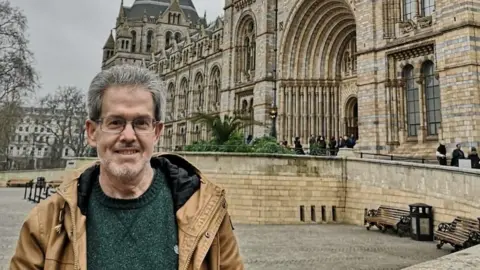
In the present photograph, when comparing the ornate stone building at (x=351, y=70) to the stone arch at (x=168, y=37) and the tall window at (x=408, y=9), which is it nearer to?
the tall window at (x=408, y=9)

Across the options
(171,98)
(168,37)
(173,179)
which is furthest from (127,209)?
(168,37)

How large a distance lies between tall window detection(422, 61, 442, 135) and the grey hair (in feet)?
52.2

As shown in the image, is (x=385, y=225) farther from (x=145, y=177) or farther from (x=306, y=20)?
(x=306, y=20)

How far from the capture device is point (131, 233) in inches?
67.1

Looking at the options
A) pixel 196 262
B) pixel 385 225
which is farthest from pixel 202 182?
pixel 385 225

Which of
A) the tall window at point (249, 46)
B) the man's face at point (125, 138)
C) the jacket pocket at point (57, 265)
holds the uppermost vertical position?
the tall window at point (249, 46)

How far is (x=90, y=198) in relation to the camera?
179 cm

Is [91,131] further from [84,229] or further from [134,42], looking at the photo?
[134,42]

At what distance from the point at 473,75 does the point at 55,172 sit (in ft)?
108

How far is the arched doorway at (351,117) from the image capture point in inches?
882

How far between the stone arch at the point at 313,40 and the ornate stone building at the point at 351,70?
0.20 ft

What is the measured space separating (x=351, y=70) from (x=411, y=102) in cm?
634

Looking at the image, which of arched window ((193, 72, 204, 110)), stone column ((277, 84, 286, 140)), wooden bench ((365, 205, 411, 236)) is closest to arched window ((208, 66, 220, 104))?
arched window ((193, 72, 204, 110))

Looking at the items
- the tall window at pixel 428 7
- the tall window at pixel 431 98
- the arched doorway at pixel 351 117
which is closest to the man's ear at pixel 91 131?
the tall window at pixel 431 98
